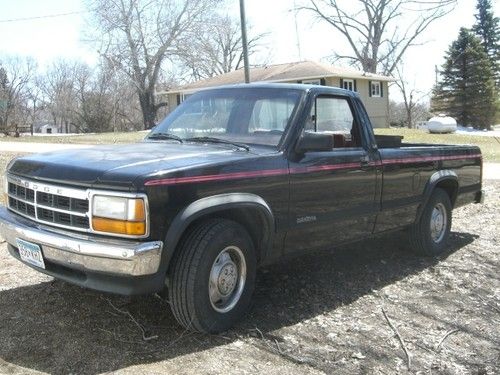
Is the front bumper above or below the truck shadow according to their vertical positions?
above

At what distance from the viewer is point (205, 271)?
365 centimetres

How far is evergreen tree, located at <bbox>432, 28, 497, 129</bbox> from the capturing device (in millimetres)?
46688

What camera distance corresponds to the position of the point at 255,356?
3596 millimetres

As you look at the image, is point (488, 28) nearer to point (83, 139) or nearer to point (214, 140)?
point (83, 139)

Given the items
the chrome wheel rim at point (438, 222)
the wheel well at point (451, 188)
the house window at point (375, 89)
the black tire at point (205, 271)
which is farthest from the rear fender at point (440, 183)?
the house window at point (375, 89)

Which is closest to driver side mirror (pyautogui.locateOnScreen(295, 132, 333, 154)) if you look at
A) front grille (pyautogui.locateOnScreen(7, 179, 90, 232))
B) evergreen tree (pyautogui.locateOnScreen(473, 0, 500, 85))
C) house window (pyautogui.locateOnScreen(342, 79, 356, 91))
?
front grille (pyautogui.locateOnScreen(7, 179, 90, 232))

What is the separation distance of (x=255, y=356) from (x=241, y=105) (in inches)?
81.6

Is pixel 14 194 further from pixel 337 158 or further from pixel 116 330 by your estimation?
pixel 337 158

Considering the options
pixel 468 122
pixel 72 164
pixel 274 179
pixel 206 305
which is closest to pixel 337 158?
pixel 274 179

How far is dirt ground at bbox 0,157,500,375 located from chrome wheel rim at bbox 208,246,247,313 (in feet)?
0.71

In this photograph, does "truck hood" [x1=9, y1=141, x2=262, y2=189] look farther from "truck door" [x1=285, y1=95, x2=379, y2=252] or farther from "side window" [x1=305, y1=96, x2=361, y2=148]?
"side window" [x1=305, y1=96, x2=361, y2=148]

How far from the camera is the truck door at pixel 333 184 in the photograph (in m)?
4.36

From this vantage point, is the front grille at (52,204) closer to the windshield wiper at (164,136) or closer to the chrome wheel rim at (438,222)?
the windshield wiper at (164,136)

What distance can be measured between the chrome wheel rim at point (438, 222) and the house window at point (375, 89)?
35625 mm
